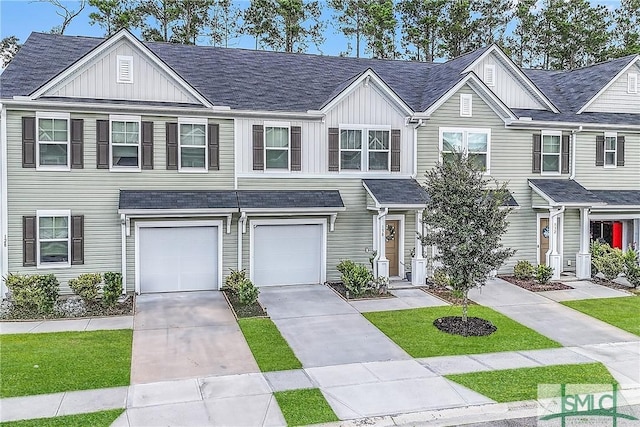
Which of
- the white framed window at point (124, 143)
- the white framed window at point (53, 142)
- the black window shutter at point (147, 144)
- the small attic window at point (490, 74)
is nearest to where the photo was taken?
the white framed window at point (53, 142)

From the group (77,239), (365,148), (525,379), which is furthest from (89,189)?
(525,379)

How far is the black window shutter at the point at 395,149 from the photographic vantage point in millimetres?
18047

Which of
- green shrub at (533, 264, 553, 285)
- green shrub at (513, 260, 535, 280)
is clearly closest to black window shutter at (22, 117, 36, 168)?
green shrub at (513, 260, 535, 280)

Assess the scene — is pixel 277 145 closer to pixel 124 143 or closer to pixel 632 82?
pixel 124 143

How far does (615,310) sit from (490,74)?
9.75m

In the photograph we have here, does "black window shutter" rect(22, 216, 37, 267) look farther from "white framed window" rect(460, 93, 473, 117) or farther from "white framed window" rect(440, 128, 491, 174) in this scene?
"white framed window" rect(460, 93, 473, 117)

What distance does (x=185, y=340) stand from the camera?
11.7 metres

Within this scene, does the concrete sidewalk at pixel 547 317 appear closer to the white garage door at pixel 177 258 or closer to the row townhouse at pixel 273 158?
the row townhouse at pixel 273 158

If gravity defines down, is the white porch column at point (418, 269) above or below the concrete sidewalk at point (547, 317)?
above

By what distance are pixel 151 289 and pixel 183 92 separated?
20.1 feet

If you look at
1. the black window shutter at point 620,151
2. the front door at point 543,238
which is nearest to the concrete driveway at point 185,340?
the front door at point 543,238

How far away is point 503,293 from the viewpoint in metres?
16.4

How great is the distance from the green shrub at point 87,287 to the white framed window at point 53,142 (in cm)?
333

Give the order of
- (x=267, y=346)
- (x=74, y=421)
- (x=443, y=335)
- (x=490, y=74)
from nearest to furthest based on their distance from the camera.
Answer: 1. (x=74, y=421)
2. (x=267, y=346)
3. (x=443, y=335)
4. (x=490, y=74)
